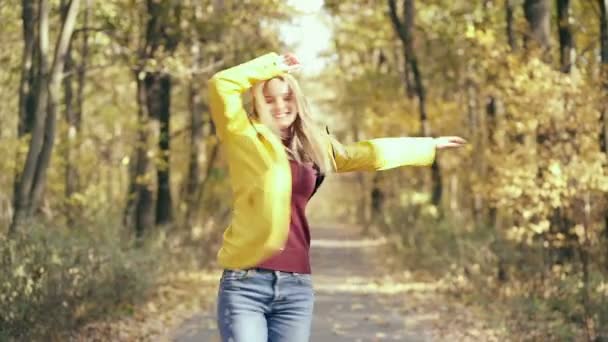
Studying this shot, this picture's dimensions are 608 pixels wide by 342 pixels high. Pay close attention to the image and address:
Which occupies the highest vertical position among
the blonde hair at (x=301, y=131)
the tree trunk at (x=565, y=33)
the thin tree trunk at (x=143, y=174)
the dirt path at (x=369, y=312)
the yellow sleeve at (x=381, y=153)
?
the tree trunk at (x=565, y=33)

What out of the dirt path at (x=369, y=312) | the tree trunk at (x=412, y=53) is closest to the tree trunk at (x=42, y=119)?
the dirt path at (x=369, y=312)

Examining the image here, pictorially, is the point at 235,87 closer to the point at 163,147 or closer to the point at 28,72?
the point at 28,72

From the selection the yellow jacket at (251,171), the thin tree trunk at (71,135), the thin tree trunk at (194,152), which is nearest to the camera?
the yellow jacket at (251,171)

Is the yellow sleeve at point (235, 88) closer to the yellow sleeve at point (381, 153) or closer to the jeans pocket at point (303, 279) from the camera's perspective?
the yellow sleeve at point (381, 153)

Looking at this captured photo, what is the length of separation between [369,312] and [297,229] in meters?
11.5

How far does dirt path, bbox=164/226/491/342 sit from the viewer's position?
13469mm

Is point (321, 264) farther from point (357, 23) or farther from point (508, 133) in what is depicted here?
point (508, 133)

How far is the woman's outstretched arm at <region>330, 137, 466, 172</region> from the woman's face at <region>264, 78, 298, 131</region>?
9.6 inches

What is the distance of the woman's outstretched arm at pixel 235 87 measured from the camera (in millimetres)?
5148

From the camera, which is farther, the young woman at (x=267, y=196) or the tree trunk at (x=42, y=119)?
the tree trunk at (x=42, y=119)

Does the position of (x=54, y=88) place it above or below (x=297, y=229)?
above

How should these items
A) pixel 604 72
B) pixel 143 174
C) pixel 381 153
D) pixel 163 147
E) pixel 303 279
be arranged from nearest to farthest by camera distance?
pixel 303 279 → pixel 381 153 → pixel 604 72 → pixel 143 174 → pixel 163 147

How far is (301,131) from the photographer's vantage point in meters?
5.18

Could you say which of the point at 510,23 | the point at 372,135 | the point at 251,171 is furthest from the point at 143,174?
the point at 251,171
